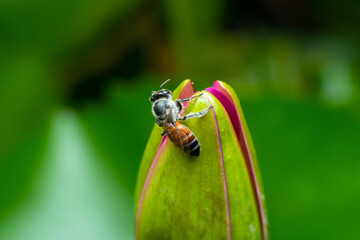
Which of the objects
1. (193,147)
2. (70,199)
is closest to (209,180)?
(193,147)

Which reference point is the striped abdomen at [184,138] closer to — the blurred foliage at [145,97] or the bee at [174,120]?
the bee at [174,120]

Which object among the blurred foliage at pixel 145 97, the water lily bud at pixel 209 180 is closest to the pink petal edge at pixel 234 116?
the water lily bud at pixel 209 180

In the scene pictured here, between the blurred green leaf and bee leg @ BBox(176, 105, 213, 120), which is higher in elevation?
bee leg @ BBox(176, 105, 213, 120)

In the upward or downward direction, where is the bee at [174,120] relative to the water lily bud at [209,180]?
upward

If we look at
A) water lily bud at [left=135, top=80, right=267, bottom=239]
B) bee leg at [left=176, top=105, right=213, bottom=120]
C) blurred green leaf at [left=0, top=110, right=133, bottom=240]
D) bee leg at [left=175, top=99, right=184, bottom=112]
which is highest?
bee leg at [left=175, top=99, right=184, bottom=112]

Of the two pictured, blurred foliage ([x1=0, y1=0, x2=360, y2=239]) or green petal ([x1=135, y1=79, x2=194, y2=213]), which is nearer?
green petal ([x1=135, y1=79, x2=194, y2=213])

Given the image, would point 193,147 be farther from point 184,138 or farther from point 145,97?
point 145,97

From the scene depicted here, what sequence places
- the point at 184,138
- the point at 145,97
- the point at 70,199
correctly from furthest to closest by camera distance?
the point at 145,97 < the point at 70,199 < the point at 184,138

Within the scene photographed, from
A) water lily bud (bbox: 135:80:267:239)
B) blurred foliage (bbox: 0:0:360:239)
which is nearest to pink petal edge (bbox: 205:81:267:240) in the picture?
water lily bud (bbox: 135:80:267:239)

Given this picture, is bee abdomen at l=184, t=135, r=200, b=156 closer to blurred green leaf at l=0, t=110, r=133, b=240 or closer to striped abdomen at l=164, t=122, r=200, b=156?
Answer: striped abdomen at l=164, t=122, r=200, b=156
